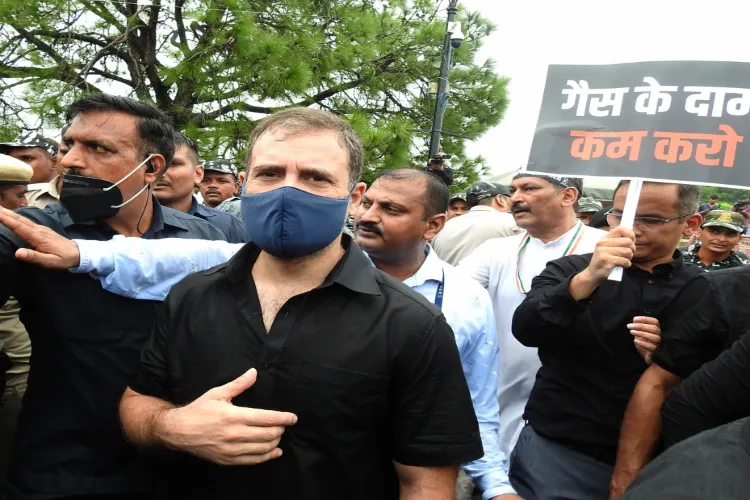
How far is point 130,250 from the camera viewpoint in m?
1.78

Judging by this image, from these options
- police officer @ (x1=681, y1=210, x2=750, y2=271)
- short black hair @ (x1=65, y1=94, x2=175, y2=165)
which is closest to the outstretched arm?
short black hair @ (x1=65, y1=94, x2=175, y2=165)

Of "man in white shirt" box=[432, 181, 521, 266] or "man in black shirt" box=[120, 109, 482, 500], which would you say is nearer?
"man in black shirt" box=[120, 109, 482, 500]

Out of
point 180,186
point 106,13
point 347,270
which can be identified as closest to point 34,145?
point 180,186

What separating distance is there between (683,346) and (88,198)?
1.99 m

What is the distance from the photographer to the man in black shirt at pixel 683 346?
6.20ft

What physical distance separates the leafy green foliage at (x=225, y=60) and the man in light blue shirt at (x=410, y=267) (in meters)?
6.97

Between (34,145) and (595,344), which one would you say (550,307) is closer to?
(595,344)

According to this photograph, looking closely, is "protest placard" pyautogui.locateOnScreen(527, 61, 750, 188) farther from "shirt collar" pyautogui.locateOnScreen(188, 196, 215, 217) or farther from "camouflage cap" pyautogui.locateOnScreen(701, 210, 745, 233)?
"camouflage cap" pyautogui.locateOnScreen(701, 210, 745, 233)

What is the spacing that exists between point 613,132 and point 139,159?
1719 millimetres

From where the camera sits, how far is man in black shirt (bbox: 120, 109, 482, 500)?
138 centimetres

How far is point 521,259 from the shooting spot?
11.2 ft

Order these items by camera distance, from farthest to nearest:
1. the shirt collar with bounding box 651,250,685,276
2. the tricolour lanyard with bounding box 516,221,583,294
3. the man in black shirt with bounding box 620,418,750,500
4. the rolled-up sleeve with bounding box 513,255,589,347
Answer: the tricolour lanyard with bounding box 516,221,583,294
the shirt collar with bounding box 651,250,685,276
the rolled-up sleeve with bounding box 513,255,589,347
the man in black shirt with bounding box 620,418,750,500

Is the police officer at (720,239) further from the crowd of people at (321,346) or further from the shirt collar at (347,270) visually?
the shirt collar at (347,270)

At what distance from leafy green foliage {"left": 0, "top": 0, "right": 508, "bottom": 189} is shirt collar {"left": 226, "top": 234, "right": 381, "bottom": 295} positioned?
793cm
